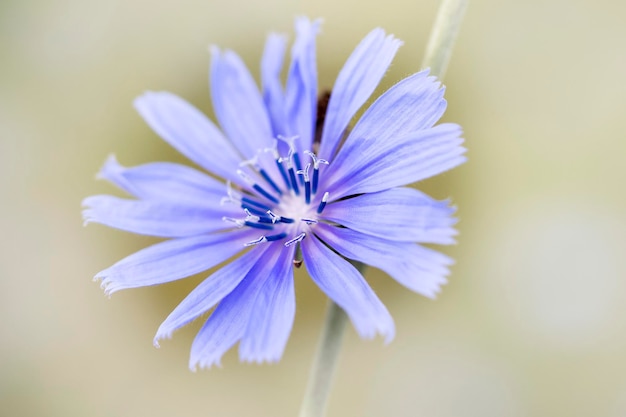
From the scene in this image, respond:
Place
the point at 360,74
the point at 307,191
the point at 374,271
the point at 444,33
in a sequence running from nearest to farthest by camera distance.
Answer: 1. the point at 444,33
2. the point at 360,74
3. the point at 307,191
4. the point at 374,271

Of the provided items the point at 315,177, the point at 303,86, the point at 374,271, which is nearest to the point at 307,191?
the point at 315,177

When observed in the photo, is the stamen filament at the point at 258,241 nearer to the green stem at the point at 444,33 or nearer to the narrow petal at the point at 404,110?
A: the narrow petal at the point at 404,110

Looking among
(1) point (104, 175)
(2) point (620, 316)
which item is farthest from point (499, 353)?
(1) point (104, 175)

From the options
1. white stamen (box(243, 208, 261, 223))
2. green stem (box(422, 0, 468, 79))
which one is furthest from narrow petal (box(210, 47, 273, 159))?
green stem (box(422, 0, 468, 79))

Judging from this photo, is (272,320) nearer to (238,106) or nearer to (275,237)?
(275,237)

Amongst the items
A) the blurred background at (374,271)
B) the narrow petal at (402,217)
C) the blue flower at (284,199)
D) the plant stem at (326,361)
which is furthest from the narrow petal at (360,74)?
the blurred background at (374,271)

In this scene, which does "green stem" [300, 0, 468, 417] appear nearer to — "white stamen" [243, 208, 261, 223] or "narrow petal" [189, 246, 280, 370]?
"narrow petal" [189, 246, 280, 370]
